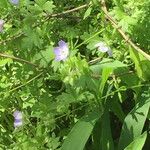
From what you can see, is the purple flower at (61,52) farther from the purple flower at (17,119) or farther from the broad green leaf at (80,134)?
the purple flower at (17,119)

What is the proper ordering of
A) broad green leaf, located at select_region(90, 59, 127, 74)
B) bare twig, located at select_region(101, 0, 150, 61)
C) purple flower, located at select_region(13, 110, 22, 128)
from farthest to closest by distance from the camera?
purple flower, located at select_region(13, 110, 22, 128) → broad green leaf, located at select_region(90, 59, 127, 74) → bare twig, located at select_region(101, 0, 150, 61)

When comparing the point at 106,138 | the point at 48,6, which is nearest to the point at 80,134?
the point at 106,138

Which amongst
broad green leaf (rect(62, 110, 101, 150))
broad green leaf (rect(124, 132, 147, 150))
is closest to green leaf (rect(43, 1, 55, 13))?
broad green leaf (rect(62, 110, 101, 150))

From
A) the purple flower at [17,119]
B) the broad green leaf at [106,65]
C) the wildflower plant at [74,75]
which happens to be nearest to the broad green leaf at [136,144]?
the wildflower plant at [74,75]

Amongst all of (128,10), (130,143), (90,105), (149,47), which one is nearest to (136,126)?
(130,143)

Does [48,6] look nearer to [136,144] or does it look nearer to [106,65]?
[106,65]

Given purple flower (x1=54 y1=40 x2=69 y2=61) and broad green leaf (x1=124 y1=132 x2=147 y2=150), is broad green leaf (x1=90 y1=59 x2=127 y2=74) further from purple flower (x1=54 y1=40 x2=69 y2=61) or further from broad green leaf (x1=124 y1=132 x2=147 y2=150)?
broad green leaf (x1=124 y1=132 x2=147 y2=150)
